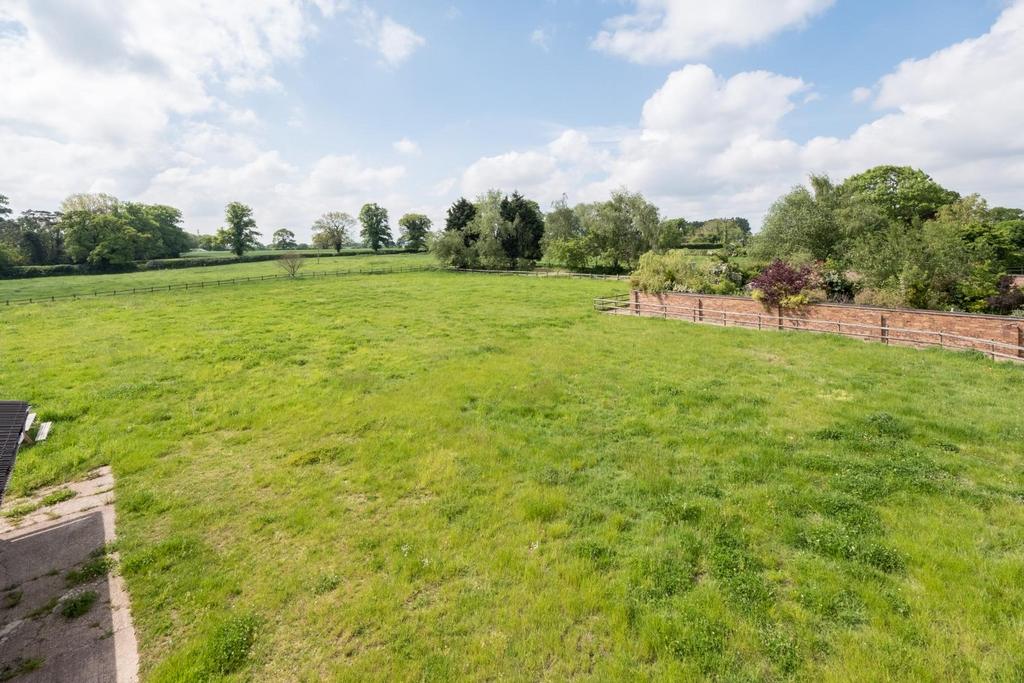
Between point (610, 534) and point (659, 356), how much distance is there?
10401 mm

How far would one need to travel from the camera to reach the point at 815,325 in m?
18.7

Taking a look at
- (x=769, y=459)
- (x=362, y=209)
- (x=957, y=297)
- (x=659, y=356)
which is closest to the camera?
(x=769, y=459)

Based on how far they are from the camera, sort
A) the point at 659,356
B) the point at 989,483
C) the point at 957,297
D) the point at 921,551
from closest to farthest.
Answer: the point at 921,551
the point at 989,483
the point at 659,356
the point at 957,297

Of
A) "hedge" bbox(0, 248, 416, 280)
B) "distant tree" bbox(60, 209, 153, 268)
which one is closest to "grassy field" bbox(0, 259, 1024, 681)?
"hedge" bbox(0, 248, 416, 280)

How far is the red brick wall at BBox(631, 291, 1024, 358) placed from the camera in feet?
46.6

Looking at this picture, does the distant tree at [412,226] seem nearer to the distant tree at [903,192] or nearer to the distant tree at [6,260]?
the distant tree at [6,260]

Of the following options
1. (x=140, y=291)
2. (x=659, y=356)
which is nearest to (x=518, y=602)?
(x=659, y=356)

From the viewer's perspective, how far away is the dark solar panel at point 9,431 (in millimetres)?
5352

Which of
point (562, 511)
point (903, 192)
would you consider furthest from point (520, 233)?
point (562, 511)

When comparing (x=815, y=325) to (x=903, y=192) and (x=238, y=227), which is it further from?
(x=238, y=227)

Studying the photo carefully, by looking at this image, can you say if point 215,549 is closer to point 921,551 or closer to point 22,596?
point 22,596

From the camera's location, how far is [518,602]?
5.03 meters

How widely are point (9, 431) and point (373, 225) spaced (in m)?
98.4

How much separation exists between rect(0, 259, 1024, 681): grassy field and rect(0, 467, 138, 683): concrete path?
Answer: 230mm
